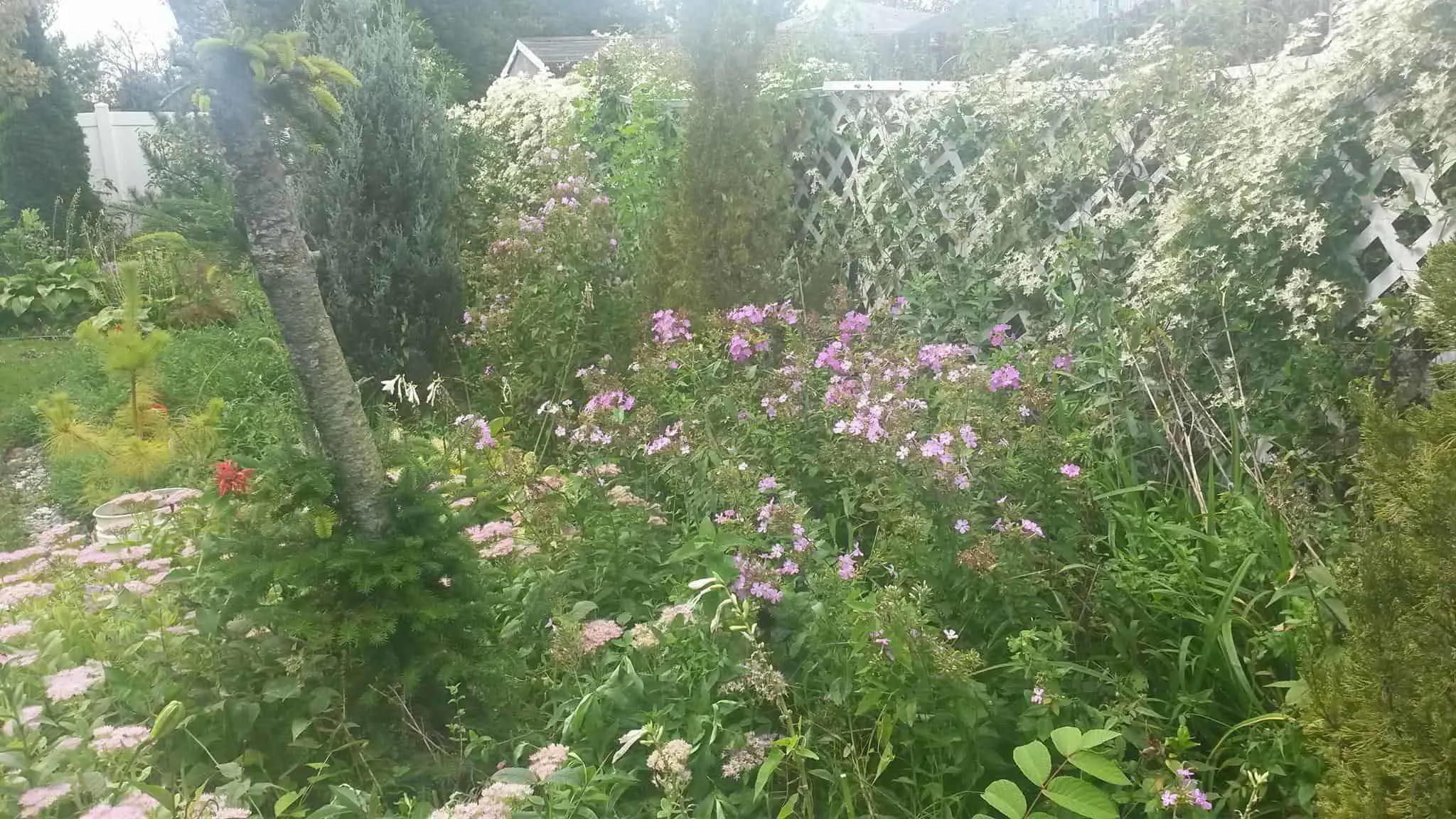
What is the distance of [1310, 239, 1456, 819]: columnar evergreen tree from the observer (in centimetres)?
124

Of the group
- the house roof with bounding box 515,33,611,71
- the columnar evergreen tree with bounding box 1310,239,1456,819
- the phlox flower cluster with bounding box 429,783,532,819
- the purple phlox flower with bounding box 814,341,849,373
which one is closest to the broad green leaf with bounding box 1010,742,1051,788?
the columnar evergreen tree with bounding box 1310,239,1456,819

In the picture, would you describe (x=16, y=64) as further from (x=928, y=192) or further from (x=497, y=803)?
(x=497, y=803)

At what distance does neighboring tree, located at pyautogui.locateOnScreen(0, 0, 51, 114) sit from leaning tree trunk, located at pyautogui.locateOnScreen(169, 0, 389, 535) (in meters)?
8.06

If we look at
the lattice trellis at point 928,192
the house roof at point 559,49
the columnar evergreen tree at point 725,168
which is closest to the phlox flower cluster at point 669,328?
the columnar evergreen tree at point 725,168

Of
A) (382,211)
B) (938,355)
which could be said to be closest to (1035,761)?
(938,355)

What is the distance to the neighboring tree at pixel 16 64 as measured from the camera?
25.6 ft

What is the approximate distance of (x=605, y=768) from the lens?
6.41 ft

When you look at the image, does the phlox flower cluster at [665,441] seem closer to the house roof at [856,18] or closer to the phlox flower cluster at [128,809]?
the phlox flower cluster at [128,809]

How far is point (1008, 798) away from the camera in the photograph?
145 cm

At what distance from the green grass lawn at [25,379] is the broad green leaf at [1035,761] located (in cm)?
622

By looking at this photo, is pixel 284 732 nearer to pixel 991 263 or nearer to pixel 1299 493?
pixel 1299 493

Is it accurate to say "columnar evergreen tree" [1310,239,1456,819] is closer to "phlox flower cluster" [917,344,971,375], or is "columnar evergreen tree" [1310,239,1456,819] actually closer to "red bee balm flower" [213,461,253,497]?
"phlox flower cluster" [917,344,971,375]

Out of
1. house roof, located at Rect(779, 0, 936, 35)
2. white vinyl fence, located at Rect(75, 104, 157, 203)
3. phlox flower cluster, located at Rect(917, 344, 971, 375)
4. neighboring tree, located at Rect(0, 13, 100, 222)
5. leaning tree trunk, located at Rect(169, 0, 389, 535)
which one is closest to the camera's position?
leaning tree trunk, located at Rect(169, 0, 389, 535)

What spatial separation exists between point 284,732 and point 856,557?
1572 millimetres
